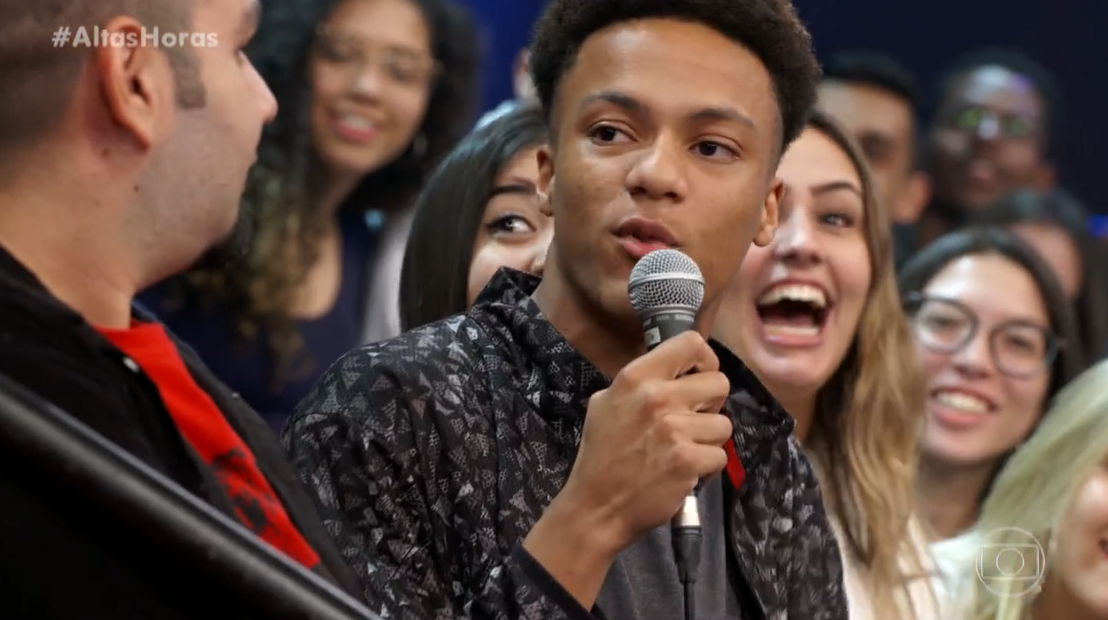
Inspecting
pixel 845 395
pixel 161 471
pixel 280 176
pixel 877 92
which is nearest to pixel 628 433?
pixel 161 471

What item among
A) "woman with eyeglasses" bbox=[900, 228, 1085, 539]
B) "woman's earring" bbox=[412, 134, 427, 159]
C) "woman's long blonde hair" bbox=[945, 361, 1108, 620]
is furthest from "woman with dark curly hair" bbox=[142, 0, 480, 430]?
"woman's long blonde hair" bbox=[945, 361, 1108, 620]

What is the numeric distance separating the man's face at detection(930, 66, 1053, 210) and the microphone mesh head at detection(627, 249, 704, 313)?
3.15 meters

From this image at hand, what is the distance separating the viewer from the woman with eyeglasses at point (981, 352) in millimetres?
3234

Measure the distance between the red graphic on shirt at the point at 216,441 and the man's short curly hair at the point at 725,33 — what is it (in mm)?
729

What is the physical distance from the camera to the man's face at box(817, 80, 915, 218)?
423 cm

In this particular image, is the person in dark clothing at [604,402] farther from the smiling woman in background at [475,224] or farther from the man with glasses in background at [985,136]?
the man with glasses in background at [985,136]

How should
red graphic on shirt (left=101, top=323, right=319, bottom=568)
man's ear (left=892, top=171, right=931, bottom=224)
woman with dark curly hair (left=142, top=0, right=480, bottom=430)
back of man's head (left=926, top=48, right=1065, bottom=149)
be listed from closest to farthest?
red graphic on shirt (left=101, top=323, right=319, bottom=568) < woman with dark curly hair (left=142, top=0, right=480, bottom=430) < man's ear (left=892, top=171, right=931, bottom=224) < back of man's head (left=926, top=48, right=1065, bottom=149)

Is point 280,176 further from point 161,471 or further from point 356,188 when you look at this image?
point 161,471

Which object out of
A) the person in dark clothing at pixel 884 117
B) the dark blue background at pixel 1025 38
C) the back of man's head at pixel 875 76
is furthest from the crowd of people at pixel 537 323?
the dark blue background at pixel 1025 38

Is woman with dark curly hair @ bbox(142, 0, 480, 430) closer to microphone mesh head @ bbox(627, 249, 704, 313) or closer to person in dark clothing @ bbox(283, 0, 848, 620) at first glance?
person in dark clothing @ bbox(283, 0, 848, 620)

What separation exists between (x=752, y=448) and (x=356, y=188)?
1752 millimetres

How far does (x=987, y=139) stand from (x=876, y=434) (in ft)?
7.46

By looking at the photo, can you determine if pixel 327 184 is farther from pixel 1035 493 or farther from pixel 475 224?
pixel 1035 493

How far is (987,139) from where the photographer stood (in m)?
4.70
